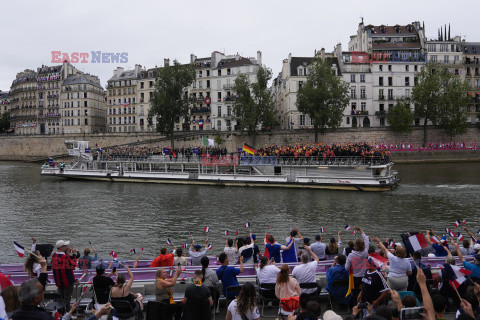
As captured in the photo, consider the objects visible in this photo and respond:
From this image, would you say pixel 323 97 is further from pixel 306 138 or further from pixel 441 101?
pixel 441 101

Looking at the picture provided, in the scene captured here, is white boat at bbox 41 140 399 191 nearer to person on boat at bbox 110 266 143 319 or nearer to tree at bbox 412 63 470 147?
tree at bbox 412 63 470 147

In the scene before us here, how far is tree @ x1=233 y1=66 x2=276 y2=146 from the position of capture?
6359cm

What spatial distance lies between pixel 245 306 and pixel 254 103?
58.3 m

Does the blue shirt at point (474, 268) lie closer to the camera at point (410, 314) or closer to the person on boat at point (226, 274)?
the camera at point (410, 314)

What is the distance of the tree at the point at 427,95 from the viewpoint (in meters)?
A: 63.0

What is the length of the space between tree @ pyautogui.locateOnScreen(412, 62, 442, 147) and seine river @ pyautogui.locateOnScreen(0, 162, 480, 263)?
80.9ft

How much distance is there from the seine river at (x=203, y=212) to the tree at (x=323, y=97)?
20815 mm

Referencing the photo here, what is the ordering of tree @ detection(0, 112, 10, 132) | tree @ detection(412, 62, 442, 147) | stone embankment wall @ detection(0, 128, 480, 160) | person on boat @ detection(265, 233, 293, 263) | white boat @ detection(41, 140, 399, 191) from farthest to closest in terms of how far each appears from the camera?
tree @ detection(0, 112, 10, 132) → stone embankment wall @ detection(0, 128, 480, 160) → tree @ detection(412, 62, 442, 147) → white boat @ detection(41, 140, 399, 191) → person on boat @ detection(265, 233, 293, 263)

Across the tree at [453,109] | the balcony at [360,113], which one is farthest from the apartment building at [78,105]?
the tree at [453,109]

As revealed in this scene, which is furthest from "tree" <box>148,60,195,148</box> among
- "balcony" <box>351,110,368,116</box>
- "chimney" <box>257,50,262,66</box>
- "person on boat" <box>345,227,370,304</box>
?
"person on boat" <box>345,227,370,304</box>

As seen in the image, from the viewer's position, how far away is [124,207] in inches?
1202

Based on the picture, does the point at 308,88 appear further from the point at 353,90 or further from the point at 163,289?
the point at 163,289

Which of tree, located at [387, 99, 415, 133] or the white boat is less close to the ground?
tree, located at [387, 99, 415, 133]

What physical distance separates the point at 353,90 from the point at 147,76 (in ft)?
136
